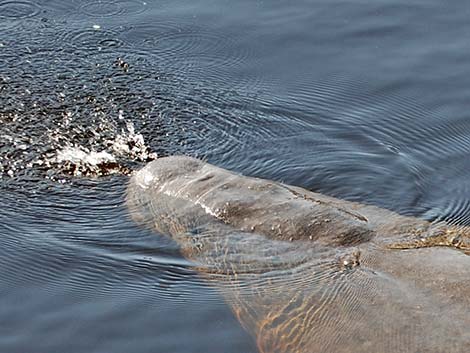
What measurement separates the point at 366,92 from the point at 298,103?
697mm

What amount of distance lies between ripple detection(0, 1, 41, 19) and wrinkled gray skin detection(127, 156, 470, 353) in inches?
165

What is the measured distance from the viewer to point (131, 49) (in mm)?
9516

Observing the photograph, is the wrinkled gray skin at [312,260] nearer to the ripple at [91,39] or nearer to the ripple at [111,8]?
the ripple at [91,39]

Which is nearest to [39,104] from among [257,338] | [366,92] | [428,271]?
[366,92]

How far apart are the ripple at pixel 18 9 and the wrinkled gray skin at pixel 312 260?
420 cm

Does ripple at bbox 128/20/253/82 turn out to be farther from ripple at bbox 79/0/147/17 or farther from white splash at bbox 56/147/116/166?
white splash at bbox 56/147/116/166

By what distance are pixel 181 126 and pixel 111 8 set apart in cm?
312

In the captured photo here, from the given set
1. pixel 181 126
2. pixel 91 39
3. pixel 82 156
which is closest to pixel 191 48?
pixel 91 39

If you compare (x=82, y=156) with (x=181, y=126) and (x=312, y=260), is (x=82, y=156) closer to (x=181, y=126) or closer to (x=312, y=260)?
(x=181, y=126)

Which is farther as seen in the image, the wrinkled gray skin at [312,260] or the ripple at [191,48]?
the ripple at [191,48]

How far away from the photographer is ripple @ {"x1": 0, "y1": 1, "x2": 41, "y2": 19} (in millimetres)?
10297

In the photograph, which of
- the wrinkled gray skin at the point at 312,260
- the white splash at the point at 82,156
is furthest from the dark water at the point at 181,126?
the wrinkled gray skin at the point at 312,260

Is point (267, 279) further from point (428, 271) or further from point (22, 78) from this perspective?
point (22, 78)

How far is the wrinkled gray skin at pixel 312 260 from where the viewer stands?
15.9 feet
